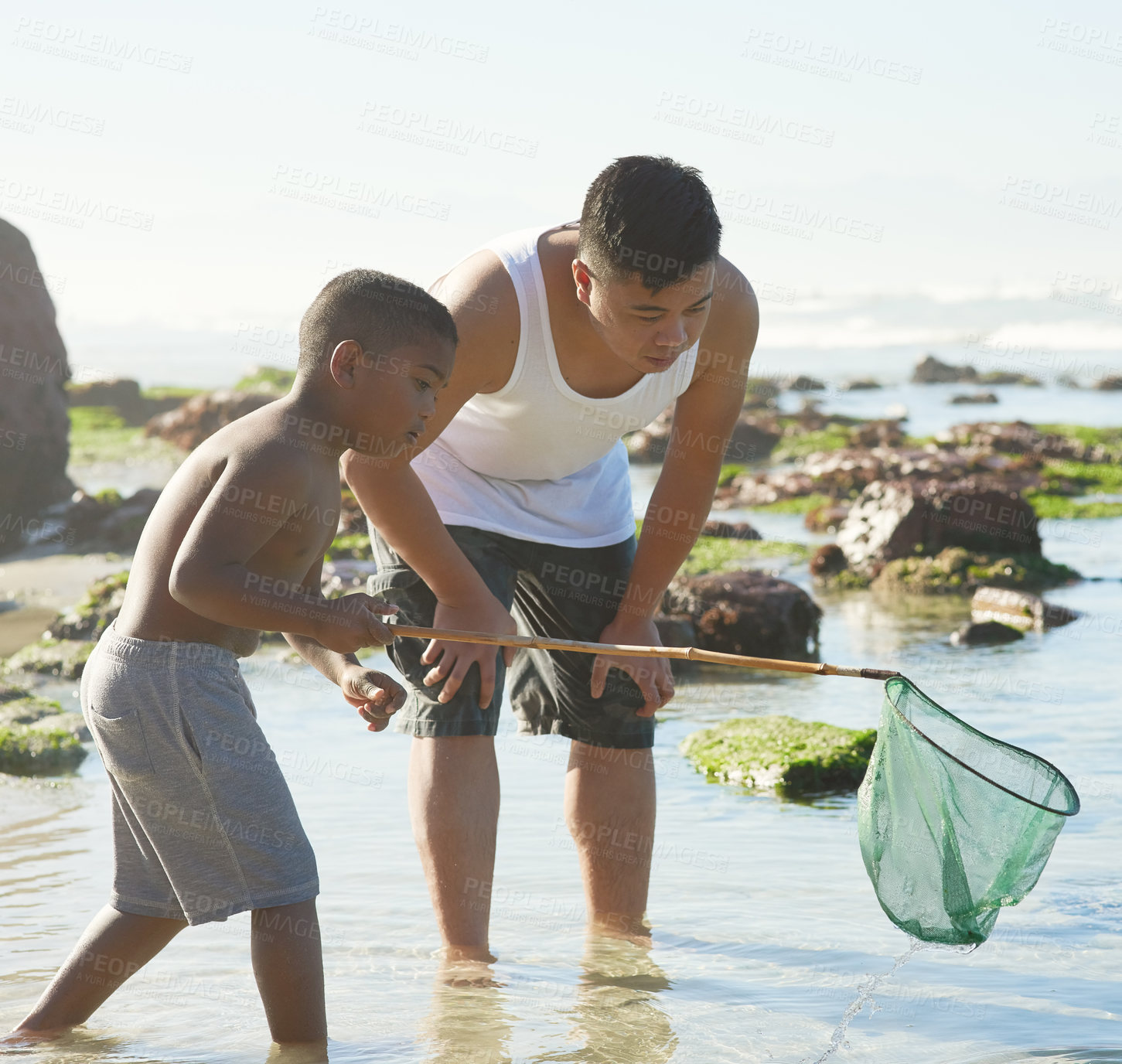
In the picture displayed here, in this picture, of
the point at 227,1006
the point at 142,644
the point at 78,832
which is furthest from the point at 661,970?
the point at 78,832

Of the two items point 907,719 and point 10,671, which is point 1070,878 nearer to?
point 907,719

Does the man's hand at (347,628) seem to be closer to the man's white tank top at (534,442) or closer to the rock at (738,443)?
the man's white tank top at (534,442)

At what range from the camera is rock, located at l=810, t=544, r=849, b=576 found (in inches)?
471

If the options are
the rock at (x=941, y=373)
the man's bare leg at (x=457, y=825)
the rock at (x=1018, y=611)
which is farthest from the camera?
the rock at (x=941, y=373)

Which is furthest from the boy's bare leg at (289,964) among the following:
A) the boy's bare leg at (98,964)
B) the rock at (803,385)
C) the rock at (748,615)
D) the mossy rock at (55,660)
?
the rock at (803,385)

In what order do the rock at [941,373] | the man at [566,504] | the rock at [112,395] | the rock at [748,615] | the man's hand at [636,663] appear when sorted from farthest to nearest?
1. the rock at [941,373]
2. the rock at [112,395]
3. the rock at [748,615]
4. the man's hand at [636,663]
5. the man at [566,504]

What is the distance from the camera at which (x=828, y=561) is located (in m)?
12.0

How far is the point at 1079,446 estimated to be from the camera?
2111 cm

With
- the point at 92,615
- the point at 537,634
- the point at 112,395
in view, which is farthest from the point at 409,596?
the point at 112,395

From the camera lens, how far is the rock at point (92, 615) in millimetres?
8734

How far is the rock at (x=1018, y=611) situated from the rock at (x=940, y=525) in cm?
153

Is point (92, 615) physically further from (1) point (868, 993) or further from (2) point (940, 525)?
(2) point (940, 525)

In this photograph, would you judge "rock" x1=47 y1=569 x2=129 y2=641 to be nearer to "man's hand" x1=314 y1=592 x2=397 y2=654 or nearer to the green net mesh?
"man's hand" x1=314 y1=592 x2=397 y2=654

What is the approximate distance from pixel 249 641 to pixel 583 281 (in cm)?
123
